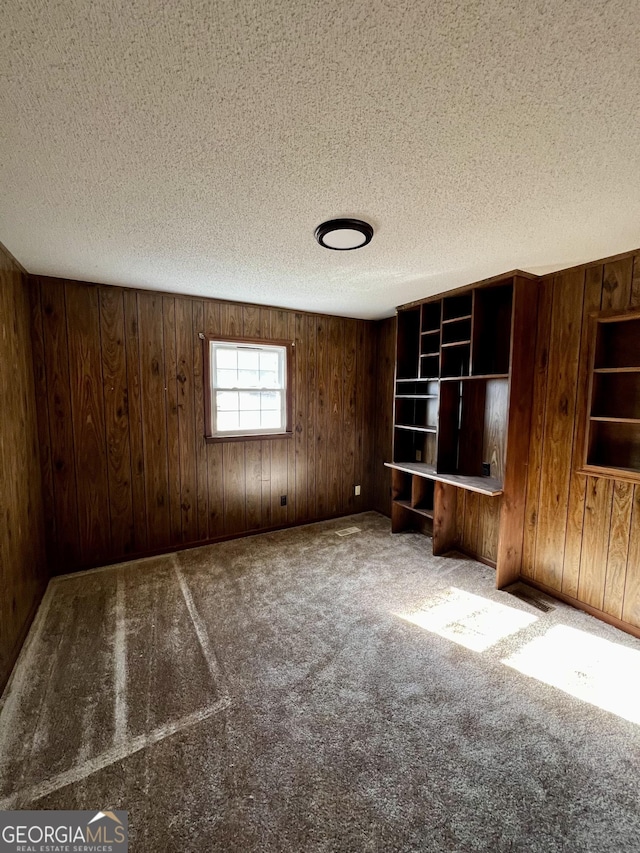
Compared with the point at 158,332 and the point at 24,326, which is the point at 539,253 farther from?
the point at 24,326

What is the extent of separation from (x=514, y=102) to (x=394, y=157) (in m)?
0.38

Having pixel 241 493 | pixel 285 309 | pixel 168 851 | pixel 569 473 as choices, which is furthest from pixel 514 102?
pixel 241 493

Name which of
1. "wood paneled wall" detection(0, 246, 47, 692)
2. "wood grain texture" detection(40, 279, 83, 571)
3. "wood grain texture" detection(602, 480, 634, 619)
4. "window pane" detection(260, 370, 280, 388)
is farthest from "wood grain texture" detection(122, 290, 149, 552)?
"wood grain texture" detection(602, 480, 634, 619)

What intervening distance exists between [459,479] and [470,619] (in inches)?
41.5

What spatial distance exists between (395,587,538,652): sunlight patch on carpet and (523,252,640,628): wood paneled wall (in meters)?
0.47

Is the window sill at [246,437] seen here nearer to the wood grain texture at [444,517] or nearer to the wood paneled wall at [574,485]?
the wood grain texture at [444,517]

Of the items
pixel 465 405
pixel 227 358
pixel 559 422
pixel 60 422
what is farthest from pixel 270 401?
pixel 559 422

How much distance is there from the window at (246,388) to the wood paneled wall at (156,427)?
0.35 ft

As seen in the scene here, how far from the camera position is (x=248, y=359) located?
3.52 m

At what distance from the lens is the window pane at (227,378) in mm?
3381

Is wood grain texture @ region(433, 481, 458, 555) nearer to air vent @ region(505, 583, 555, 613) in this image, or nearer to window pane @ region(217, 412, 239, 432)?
air vent @ region(505, 583, 555, 613)

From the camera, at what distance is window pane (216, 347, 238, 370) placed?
11.1 ft

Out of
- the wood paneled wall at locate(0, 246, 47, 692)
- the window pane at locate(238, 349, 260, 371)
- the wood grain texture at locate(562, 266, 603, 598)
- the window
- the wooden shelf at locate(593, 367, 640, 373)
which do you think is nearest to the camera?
the wood paneled wall at locate(0, 246, 47, 692)

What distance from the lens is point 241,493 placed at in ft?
11.7
